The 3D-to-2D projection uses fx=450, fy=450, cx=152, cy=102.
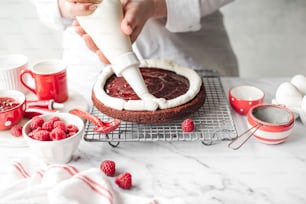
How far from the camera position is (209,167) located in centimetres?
53

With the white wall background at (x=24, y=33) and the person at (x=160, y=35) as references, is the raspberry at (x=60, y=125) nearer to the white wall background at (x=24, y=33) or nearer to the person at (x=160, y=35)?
the person at (x=160, y=35)

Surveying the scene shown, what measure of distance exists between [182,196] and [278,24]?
734mm


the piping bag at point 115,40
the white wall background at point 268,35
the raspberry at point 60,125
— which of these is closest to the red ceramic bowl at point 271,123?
the piping bag at point 115,40

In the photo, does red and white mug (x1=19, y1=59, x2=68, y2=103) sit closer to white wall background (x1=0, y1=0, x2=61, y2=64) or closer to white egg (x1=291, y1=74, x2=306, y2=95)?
white wall background (x1=0, y1=0, x2=61, y2=64)

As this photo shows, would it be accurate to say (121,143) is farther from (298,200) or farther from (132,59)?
(298,200)

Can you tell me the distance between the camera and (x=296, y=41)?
1.12 meters

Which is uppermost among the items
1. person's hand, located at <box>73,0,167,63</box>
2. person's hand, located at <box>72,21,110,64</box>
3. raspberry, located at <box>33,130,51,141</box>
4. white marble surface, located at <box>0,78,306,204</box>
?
person's hand, located at <box>73,0,167,63</box>

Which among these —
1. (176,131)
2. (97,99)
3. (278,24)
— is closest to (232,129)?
(176,131)

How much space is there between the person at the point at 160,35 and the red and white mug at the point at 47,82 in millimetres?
52

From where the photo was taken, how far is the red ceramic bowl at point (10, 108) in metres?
0.57

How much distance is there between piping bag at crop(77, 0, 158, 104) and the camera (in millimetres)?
550

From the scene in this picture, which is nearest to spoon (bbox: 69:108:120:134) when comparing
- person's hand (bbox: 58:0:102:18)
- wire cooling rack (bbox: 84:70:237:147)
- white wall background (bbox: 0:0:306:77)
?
wire cooling rack (bbox: 84:70:237:147)

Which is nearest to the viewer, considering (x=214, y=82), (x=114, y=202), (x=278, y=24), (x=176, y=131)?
(x=114, y=202)

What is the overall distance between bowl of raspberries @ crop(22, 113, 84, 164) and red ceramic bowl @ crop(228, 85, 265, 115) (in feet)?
0.72
